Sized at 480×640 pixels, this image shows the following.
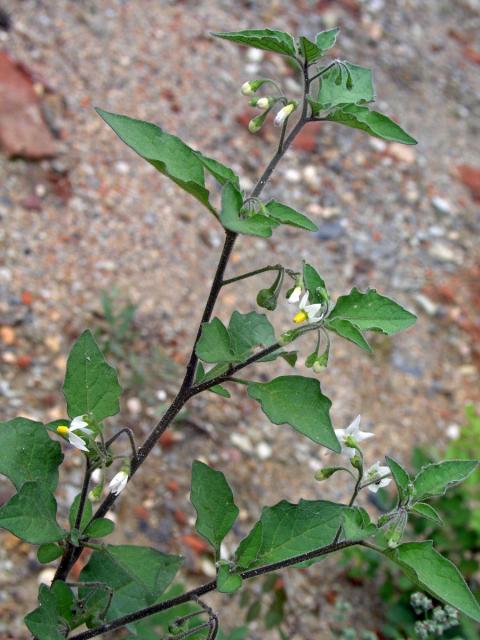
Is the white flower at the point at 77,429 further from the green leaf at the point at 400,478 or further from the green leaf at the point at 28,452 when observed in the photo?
the green leaf at the point at 400,478

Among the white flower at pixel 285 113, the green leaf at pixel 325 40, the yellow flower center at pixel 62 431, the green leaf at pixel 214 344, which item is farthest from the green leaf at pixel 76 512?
the green leaf at pixel 325 40

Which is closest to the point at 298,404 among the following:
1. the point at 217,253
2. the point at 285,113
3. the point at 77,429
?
the point at 77,429

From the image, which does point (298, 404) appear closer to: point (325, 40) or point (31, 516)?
point (31, 516)

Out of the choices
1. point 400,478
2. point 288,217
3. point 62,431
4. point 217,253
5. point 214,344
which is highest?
point 288,217

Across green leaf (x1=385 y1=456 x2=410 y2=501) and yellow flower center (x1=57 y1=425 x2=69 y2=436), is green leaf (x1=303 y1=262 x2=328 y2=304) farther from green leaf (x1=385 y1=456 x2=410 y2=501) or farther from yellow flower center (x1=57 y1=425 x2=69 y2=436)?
yellow flower center (x1=57 y1=425 x2=69 y2=436)

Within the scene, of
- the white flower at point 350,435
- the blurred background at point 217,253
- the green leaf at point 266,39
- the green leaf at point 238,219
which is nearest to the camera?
the green leaf at point 238,219

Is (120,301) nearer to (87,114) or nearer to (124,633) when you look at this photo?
(87,114)
